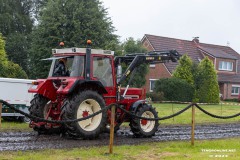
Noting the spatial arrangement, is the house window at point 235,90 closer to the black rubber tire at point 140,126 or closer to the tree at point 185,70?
the tree at point 185,70

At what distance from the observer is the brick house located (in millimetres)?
47781

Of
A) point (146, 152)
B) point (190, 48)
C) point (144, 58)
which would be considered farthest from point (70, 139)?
point (190, 48)

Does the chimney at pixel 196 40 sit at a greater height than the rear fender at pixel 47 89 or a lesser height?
greater

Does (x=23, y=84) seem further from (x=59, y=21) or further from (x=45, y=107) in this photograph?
(x=59, y=21)

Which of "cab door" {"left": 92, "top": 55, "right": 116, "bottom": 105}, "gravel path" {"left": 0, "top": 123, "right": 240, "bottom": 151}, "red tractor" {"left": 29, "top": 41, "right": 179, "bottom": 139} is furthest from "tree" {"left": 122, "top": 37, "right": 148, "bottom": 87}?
"cab door" {"left": 92, "top": 55, "right": 116, "bottom": 105}

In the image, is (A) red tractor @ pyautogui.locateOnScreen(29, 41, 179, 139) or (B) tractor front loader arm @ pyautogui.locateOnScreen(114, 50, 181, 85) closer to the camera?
(A) red tractor @ pyautogui.locateOnScreen(29, 41, 179, 139)

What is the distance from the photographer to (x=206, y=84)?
38188 millimetres

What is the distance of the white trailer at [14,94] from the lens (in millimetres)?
17797

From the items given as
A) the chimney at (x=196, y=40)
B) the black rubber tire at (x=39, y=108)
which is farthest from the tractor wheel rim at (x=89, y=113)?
the chimney at (x=196, y=40)

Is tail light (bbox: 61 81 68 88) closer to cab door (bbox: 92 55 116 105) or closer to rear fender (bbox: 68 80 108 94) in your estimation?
rear fender (bbox: 68 80 108 94)

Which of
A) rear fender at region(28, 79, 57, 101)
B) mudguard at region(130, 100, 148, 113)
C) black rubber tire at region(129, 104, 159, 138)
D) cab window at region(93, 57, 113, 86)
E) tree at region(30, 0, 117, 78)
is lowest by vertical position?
black rubber tire at region(129, 104, 159, 138)

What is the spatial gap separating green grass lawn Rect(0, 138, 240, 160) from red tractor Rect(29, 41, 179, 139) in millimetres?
1562

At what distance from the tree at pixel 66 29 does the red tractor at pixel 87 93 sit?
62.8 ft

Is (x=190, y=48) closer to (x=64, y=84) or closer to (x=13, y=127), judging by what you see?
(x=13, y=127)
